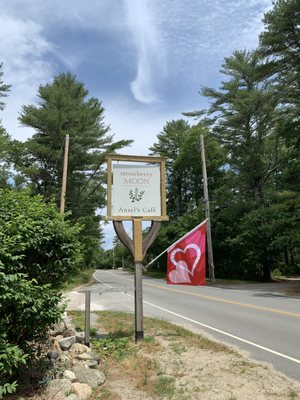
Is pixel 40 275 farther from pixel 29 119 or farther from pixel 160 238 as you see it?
pixel 160 238

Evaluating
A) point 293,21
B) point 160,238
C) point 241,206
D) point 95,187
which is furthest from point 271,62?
point 160,238

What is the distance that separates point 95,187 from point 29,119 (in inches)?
343

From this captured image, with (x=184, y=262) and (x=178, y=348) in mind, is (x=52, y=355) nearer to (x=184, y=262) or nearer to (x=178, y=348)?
(x=178, y=348)

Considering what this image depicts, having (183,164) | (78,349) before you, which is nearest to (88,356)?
(78,349)

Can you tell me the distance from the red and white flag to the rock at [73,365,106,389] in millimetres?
4074

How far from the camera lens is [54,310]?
4863 mm

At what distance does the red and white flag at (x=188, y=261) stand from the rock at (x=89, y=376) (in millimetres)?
4074

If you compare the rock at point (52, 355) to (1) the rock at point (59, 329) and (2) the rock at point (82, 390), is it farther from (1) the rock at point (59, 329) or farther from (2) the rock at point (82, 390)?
(1) the rock at point (59, 329)

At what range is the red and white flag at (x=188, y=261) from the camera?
9.26 meters

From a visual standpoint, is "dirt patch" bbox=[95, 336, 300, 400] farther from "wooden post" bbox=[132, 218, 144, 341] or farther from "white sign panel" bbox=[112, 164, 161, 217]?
"white sign panel" bbox=[112, 164, 161, 217]

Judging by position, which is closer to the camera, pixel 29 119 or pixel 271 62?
pixel 271 62

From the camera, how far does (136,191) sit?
839cm

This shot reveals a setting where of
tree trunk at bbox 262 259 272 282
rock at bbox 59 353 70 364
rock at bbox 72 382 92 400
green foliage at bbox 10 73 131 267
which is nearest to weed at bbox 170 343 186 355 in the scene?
rock at bbox 59 353 70 364

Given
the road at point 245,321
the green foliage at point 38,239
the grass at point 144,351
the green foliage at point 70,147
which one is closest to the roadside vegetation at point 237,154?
the green foliage at point 70,147
